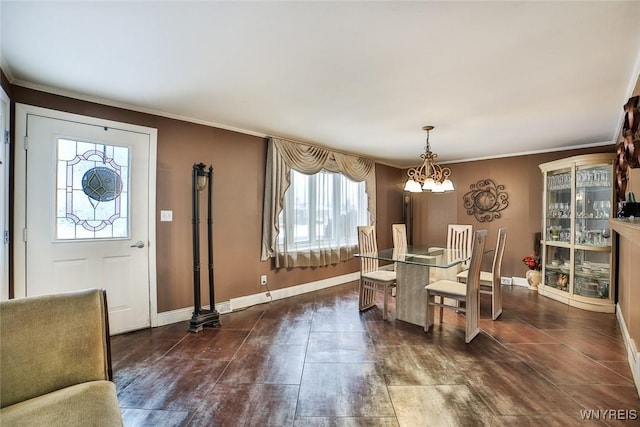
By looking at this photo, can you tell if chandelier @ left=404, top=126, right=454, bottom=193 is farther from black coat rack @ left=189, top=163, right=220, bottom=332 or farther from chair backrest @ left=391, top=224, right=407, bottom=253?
black coat rack @ left=189, top=163, right=220, bottom=332

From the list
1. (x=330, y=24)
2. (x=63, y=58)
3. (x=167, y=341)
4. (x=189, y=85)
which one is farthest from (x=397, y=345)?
(x=63, y=58)

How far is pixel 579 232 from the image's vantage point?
12.8 feet

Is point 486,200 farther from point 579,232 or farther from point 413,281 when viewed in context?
point 413,281

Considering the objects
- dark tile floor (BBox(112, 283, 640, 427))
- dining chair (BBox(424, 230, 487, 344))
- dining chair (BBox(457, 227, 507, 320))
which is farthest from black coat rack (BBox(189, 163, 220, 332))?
dining chair (BBox(457, 227, 507, 320))

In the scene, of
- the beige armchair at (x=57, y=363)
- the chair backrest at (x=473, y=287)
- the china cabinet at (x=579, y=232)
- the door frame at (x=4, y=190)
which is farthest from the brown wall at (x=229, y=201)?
the chair backrest at (x=473, y=287)

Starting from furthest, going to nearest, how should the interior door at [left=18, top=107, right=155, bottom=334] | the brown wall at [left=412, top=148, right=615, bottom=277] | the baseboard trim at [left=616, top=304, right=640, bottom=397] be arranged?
the brown wall at [left=412, top=148, right=615, bottom=277] → the interior door at [left=18, top=107, right=155, bottom=334] → the baseboard trim at [left=616, top=304, right=640, bottom=397]

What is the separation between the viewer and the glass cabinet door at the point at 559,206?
408 centimetres

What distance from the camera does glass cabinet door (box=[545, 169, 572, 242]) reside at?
408 cm

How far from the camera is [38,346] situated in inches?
48.7

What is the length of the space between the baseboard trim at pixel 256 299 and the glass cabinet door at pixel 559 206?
3053 millimetres

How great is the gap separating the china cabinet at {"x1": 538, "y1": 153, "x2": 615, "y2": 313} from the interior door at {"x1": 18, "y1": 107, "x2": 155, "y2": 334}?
5.23m

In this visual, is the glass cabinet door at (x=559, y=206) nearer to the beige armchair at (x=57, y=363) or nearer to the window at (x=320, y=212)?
the window at (x=320, y=212)

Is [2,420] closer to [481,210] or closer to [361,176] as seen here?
[361,176]

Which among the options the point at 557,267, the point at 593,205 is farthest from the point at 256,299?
the point at 593,205
